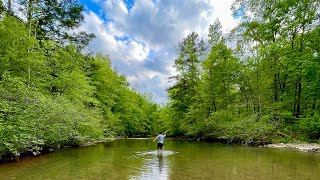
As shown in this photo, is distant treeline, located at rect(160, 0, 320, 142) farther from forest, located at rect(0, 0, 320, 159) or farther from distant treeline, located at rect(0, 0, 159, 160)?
distant treeline, located at rect(0, 0, 159, 160)

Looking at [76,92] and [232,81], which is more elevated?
A: [232,81]

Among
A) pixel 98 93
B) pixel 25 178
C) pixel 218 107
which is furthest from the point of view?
pixel 98 93

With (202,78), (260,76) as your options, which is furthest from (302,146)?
(202,78)

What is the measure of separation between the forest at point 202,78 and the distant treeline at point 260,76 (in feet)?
0.35

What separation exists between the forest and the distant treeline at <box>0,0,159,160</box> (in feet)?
0.27

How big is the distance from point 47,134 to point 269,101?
23.3 metres

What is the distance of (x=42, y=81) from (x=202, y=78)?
24667mm

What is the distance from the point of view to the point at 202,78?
A: 4412 centimetres

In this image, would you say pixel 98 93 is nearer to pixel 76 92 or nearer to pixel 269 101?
pixel 76 92

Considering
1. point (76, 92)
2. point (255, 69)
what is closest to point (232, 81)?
point (255, 69)

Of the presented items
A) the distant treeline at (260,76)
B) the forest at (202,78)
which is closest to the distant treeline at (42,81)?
the forest at (202,78)

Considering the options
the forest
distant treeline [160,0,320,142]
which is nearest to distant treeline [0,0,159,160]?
the forest

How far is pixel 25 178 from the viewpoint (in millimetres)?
11172

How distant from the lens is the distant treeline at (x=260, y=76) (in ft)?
89.3
